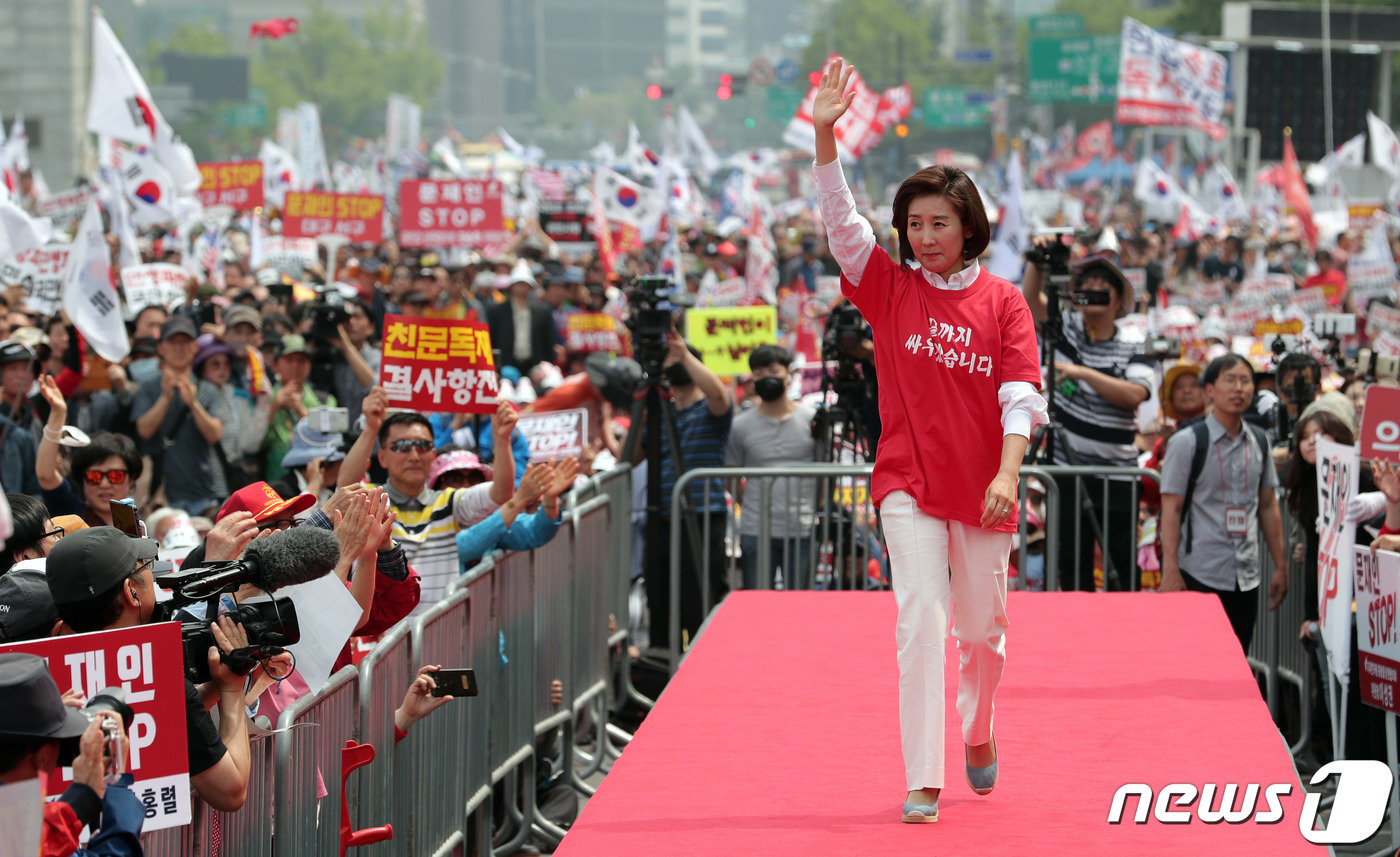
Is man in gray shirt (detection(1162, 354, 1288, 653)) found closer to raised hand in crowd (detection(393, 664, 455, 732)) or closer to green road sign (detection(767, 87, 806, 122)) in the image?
raised hand in crowd (detection(393, 664, 455, 732))

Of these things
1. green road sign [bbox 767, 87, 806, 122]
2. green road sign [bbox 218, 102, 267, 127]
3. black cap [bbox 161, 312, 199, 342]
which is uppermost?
green road sign [bbox 218, 102, 267, 127]

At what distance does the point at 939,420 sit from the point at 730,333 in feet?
25.4

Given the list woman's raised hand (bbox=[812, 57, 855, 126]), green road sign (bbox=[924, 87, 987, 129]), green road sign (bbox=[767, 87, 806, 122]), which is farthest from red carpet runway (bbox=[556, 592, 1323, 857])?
green road sign (bbox=[767, 87, 806, 122])

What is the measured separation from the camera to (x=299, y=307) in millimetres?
13219

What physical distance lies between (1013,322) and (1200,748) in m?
1.83

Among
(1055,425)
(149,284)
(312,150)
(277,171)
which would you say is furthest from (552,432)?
(312,150)

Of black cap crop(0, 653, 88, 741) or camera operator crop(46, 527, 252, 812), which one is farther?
camera operator crop(46, 527, 252, 812)

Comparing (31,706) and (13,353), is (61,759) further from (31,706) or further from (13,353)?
(13,353)

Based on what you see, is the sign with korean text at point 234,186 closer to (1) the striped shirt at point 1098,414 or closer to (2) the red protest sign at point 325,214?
(2) the red protest sign at point 325,214

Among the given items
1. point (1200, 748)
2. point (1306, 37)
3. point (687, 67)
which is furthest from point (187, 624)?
point (687, 67)

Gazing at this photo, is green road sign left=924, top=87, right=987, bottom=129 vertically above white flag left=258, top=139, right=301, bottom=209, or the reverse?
green road sign left=924, top=87, right=987, bottom=129

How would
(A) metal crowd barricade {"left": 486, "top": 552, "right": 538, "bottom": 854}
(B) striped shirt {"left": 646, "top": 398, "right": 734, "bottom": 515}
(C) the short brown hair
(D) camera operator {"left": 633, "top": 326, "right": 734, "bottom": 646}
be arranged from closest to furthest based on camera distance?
(C) the short brown hair, (A) metal crowd barricade {"left": 486, "top": 552, "right": 538, "bottom": 854}, (D) camera operator {"left": 633, "top": 326, "right": 734, "bottom": 646}, (B) striped shirt {"left": 646, "top": 398, "right": 734, "bottom": 515}

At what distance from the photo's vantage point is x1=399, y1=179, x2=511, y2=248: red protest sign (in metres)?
18.1

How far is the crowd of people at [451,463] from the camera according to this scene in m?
4.18
